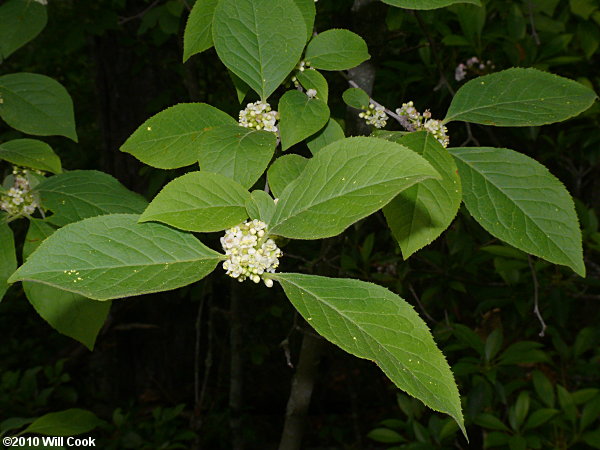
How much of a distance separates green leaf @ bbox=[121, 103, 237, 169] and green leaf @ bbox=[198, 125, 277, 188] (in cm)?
6

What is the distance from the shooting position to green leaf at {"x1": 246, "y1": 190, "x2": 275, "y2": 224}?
0.69 metres

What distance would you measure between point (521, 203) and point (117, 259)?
599 mm

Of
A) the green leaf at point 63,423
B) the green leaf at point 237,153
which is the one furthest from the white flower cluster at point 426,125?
the green leaf at point 63,423

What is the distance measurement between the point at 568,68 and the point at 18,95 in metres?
2.97

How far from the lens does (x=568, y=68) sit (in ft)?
10.2

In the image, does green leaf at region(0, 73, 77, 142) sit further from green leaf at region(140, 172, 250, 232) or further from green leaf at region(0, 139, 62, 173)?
green leaf at region(140, 172, 250, 232)

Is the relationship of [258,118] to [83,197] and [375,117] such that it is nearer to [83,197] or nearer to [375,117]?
[375,117]

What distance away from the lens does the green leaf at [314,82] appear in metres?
0.89

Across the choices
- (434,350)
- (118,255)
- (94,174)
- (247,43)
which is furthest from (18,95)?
(434,350)

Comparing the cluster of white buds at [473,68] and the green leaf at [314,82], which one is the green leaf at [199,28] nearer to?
the green leaf at [314,82]

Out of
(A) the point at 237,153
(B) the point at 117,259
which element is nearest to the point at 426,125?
(A) the point at 237,153

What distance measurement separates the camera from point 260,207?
2.32 ft

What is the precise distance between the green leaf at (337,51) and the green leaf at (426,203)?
7.4 inches

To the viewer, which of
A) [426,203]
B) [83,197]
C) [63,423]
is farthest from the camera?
[63,423]
